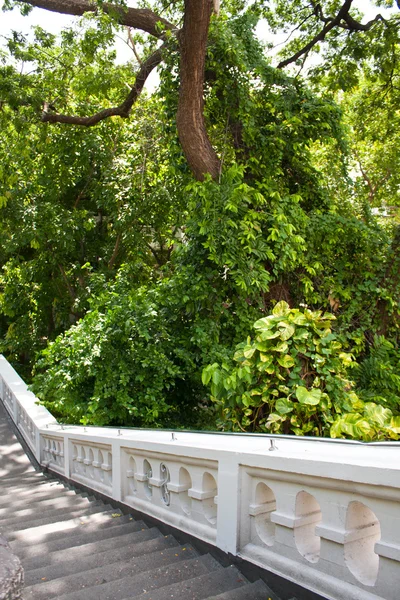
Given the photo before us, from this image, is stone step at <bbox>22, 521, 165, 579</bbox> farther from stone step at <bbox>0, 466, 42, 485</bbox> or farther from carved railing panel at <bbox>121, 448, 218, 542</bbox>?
stone step at <bbox>0, 466, 42, 485</bbox>

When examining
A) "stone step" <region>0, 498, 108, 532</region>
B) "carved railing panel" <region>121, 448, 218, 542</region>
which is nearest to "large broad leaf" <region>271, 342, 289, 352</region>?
"carved railing panel" <region>121, 448, 218, 542</region>

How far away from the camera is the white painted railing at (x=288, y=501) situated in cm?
178

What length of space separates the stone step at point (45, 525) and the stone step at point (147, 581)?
1.18 m

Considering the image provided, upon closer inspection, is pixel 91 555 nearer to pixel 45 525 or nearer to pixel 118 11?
pixel 45 525

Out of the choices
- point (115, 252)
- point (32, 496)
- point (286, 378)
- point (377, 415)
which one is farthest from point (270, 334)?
point (115, 252)

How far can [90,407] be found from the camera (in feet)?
21.1

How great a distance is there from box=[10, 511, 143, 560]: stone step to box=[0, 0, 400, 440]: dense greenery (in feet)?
4.21

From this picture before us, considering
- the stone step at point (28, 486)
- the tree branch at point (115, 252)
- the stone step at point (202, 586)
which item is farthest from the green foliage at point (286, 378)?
the tree branch at point (115, 252)

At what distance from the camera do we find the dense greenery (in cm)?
454

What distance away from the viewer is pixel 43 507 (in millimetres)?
4523

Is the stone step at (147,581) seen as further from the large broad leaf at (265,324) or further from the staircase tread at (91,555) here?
the large broad leaf at (265,324)

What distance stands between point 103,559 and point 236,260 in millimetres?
4451

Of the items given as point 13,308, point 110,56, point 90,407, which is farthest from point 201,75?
point 13,308

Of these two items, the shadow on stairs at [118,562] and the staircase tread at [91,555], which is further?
the staircase tread at [91,555]
